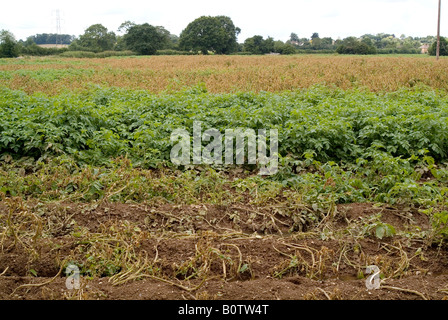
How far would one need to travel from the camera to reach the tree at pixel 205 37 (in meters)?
67.9

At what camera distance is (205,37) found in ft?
224

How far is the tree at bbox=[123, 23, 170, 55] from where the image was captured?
65.5 metres

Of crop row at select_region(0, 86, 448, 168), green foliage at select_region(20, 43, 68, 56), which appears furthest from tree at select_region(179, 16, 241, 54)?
crop row at select_region(0, 86, 448, 168)

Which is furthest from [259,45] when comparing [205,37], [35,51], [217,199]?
[217,199]

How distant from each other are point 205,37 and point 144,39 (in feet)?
33.1

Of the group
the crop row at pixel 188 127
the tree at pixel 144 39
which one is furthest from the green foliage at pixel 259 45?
the crop row at pixel 188 127

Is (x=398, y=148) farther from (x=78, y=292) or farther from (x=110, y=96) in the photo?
(x=110, y=96)

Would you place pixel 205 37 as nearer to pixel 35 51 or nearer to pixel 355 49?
pixel 355 49

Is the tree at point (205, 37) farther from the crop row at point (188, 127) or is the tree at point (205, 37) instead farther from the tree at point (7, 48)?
the crop row at point (188, 127)

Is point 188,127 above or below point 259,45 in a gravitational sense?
below

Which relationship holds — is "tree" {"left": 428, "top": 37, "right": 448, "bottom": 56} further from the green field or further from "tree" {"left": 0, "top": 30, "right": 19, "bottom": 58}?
"tree" {"left": 0, "top": 30, "right": 19, "bottom": 58}

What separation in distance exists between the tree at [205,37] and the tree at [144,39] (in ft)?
13.4

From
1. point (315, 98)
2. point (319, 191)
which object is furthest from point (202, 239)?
point (315, 98)
